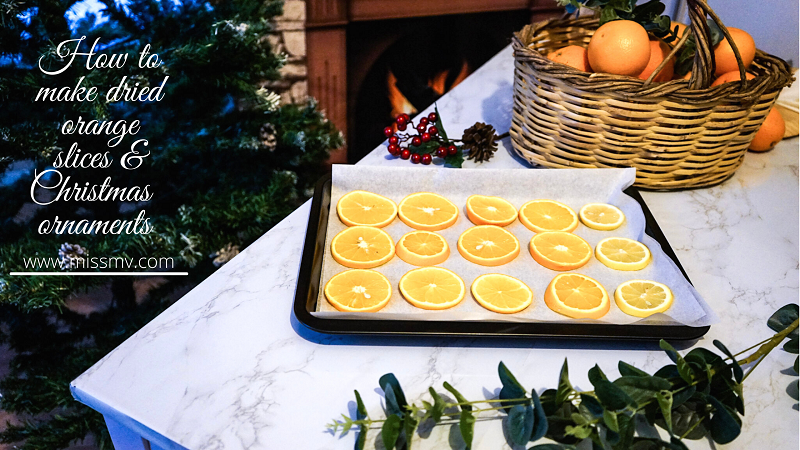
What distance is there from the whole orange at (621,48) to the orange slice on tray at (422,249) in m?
0.49

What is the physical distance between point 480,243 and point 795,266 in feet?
1.90

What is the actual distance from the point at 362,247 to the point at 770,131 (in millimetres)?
1055

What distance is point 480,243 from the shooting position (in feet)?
3.14

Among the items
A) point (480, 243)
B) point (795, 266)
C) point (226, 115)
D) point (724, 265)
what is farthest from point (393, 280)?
point (226, 115)

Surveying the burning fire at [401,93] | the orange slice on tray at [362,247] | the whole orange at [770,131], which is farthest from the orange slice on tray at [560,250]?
the burning fire at [401,93]

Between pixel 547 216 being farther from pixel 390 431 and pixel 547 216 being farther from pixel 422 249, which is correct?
pixel 390 431

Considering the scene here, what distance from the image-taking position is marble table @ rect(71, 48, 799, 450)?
0.65 meters

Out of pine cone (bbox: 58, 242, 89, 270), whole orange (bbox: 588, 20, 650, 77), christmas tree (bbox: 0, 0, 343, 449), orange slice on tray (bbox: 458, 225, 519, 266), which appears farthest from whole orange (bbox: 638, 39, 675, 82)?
pine cone (bbox: 58, 242, 89, 270)

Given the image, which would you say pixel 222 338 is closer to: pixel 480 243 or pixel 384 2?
pixel 480 243

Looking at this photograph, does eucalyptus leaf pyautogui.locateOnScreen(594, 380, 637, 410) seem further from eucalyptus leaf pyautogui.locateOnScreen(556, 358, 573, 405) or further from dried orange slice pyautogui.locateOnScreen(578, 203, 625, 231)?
dried orange slice pyautogui.locateOnScreen(578, 203, 625, 231)

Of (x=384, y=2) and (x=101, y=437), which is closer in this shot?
(x=101, y=437)

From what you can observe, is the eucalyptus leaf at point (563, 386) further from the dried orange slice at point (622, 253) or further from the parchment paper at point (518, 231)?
the dried orange slice at point (622, 253)

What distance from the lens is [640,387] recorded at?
592 mm

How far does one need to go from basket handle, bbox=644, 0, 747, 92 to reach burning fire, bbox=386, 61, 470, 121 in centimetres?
189
